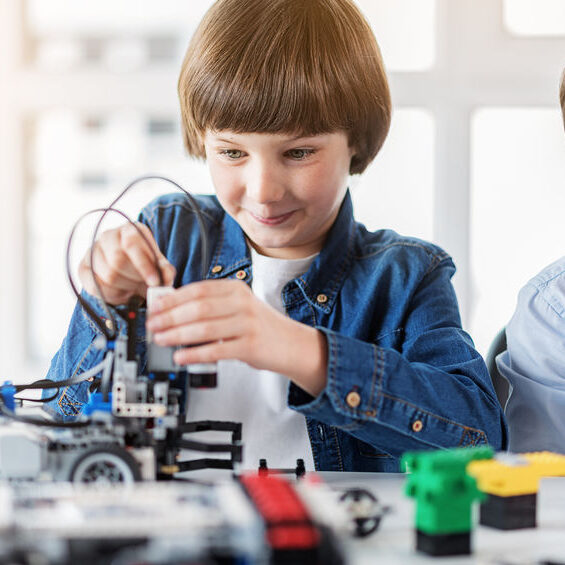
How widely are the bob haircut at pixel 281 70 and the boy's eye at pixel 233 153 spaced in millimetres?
29

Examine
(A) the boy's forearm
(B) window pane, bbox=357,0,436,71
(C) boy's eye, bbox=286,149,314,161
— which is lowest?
(A) the boy's forearm

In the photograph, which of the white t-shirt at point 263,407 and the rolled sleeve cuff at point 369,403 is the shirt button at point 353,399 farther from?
the white t-shirt at point 263,407

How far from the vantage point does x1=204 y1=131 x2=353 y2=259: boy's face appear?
3.04 ft

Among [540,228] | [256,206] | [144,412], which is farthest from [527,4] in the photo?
[144,412]

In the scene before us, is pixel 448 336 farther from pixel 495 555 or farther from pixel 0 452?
pixel 0 452

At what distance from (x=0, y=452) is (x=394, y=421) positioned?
0.37 m

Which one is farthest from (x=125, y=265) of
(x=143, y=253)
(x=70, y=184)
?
(x=70, y=184)

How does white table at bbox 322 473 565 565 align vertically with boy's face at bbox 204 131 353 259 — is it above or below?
below

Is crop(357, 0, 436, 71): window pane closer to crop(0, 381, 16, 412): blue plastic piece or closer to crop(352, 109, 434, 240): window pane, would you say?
crop(352, 109, 434, 240): window pane

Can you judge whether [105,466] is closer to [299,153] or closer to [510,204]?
[299,153]

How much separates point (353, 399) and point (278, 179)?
279 mm

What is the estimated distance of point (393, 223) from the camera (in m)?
1.87

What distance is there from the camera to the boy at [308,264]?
0.80m

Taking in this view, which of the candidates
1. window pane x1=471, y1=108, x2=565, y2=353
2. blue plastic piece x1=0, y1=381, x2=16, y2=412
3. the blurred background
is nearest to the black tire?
blue plastic piece x1=0, y1=381, x2=16, y2=412
